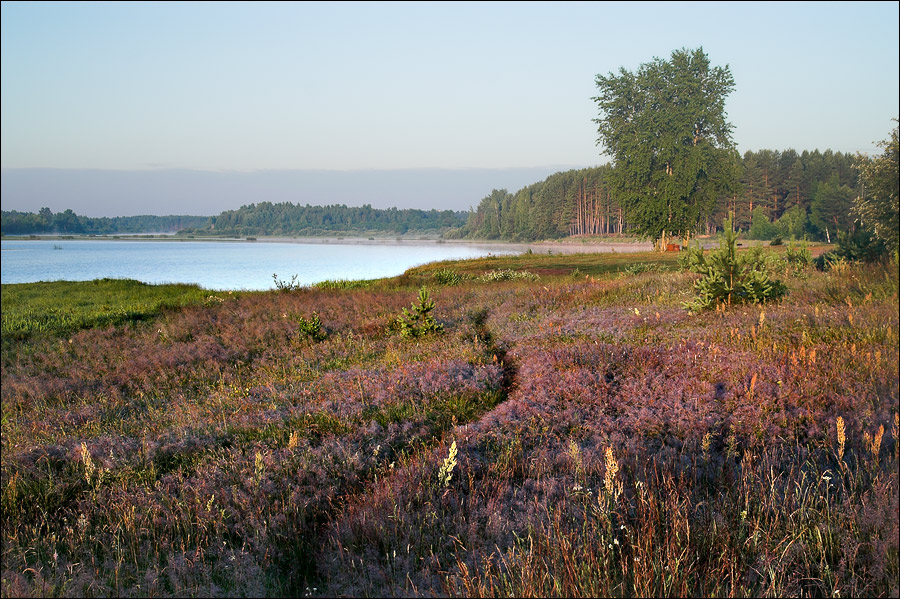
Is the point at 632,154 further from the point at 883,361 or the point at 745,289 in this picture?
the point at 883,361

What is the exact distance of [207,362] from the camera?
1221cm

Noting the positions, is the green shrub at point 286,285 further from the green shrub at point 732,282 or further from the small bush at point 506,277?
the green shrub at point 732,282

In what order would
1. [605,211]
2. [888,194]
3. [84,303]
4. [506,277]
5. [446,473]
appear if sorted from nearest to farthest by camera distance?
[888,194], [446,473], [84,303], [506,277], [605,211]

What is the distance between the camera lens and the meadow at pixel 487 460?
3693 millimetres

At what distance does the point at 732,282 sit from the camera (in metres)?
11.5

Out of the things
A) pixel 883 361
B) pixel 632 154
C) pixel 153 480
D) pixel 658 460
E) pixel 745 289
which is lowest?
pixel 153 480

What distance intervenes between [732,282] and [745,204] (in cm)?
1799

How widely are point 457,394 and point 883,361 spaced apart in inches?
215

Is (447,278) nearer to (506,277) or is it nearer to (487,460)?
(506,277)

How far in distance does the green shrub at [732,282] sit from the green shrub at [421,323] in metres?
5.72

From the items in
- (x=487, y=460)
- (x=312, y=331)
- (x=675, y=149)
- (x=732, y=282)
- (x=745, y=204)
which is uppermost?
(x=675, y=149)

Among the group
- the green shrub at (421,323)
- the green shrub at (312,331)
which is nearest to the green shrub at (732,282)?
the green shrub at (421,323)

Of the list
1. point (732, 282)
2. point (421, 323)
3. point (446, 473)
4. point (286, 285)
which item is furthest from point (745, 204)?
point (446, 473)

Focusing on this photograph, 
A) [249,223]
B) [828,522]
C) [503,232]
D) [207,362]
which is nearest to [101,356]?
[207,362]
